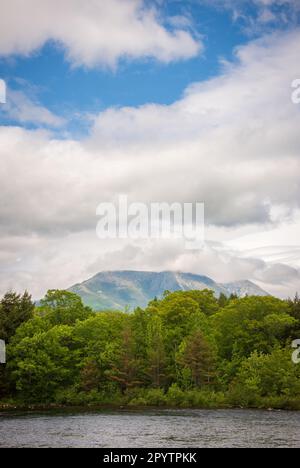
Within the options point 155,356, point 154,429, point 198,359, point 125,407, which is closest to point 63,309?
point 155,356

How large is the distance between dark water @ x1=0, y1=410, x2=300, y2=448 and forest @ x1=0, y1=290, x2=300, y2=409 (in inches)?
369

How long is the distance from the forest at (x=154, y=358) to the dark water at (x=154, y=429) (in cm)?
937

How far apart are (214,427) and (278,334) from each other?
38.1 m

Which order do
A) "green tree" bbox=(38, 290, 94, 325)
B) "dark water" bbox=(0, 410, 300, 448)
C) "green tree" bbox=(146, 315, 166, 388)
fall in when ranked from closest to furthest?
"dark water" bbox=(0, 410, 300, 448) → "green tree" bbox=(146, 315, 166, 388) → "green tree" bbox=(38, 290, 94, 325)

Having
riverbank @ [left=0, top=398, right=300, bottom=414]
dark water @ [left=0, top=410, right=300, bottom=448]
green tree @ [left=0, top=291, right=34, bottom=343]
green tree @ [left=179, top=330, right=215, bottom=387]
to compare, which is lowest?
riverbank @ [left=0, top=398, right=300, bottom=414]

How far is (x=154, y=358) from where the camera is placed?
8712 centimetres

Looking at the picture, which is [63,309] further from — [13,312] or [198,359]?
[198,359]

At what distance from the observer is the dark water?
43.0 metres

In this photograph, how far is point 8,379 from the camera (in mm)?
83438

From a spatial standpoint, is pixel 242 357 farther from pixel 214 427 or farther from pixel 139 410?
pixel 214 427

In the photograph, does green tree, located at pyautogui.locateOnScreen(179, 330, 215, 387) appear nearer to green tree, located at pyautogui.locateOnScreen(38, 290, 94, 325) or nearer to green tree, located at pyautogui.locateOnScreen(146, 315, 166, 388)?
green tree, located at pyautogui.locateOnScreen(146, 315, 166, 388)

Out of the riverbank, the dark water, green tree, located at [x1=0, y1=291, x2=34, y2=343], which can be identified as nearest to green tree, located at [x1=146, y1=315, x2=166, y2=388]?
the riverbank

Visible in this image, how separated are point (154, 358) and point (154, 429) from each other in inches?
1403
